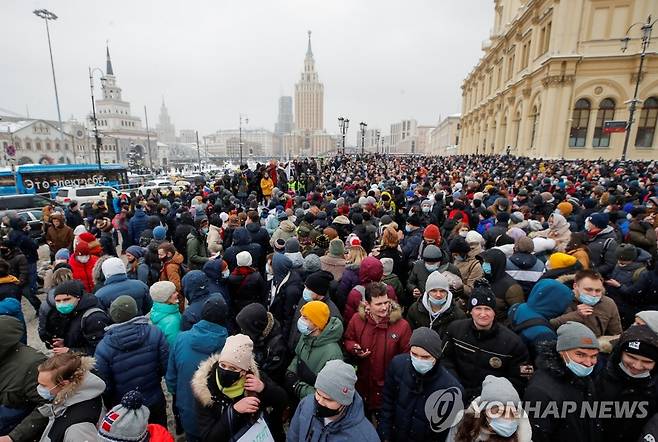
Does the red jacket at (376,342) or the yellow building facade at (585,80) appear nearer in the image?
the red jacket at (376,342)

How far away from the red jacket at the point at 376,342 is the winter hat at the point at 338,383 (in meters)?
1.10

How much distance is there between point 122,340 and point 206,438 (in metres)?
1.27

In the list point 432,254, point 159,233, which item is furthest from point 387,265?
point 159,233

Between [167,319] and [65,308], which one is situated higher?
[65,308]

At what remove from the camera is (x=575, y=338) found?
7.02 feet

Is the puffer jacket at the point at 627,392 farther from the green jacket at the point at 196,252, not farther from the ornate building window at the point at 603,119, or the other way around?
the ornate building window at the point at 603,119

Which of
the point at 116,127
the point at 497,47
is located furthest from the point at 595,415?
the point at 116,127

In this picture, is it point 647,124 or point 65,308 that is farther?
→ point 647,124

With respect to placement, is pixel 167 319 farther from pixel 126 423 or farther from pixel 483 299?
pixel 483 299

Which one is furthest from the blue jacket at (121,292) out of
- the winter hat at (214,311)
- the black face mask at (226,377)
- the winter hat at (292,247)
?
the black face mask at (226,377)

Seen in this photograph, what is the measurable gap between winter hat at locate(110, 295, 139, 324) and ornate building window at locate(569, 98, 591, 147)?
33468mm

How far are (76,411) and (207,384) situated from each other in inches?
35.3

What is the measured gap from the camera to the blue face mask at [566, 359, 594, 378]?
217cm

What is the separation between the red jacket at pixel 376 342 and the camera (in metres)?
3.07
